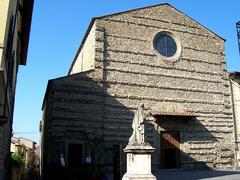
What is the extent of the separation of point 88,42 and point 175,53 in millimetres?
5596

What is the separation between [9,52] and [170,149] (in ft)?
41.8

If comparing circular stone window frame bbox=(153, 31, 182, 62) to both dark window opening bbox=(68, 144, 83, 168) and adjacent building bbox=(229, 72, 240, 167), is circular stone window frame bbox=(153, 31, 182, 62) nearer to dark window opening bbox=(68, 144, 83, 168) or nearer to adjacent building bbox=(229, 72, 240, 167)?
adjacent building bbox=(229, 72, 240, 167)

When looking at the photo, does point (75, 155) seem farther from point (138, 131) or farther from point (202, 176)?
point (138, 131)

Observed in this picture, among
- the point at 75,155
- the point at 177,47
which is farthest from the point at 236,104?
the point at 75,155

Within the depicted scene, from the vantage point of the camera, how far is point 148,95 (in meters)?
19.9

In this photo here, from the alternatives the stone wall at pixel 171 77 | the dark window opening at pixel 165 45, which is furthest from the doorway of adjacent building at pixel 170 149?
the dark window opening at pixel 165 45

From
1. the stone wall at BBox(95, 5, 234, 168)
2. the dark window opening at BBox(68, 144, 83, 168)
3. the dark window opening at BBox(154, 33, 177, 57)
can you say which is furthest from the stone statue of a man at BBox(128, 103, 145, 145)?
the dark window opening at BBox(154, 33, 177, 57)

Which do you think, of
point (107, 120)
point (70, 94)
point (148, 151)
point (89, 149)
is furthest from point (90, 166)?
point (148, 151)

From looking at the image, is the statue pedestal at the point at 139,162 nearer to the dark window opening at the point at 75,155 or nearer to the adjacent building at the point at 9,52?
the adjacent building at the point at 9,52

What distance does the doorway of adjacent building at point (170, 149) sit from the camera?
64.0 feet

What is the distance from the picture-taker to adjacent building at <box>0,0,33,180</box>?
25.0 ft

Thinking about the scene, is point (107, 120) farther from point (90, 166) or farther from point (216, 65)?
point (216, 65)

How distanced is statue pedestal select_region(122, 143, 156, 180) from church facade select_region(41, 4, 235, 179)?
21.6 ft

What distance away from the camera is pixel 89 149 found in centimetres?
1769
